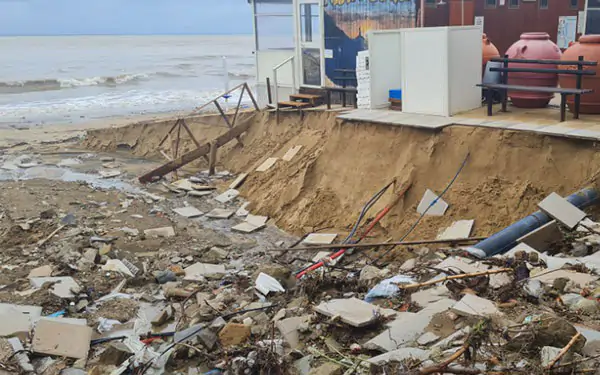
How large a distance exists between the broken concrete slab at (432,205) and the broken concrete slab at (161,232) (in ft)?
14.3

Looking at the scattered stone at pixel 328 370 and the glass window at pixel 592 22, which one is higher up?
the glass window at pixel 592 22

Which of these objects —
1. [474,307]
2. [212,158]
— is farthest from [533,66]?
[212,158]

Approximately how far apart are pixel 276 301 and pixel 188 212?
516 cm

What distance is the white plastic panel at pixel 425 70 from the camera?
10883mm

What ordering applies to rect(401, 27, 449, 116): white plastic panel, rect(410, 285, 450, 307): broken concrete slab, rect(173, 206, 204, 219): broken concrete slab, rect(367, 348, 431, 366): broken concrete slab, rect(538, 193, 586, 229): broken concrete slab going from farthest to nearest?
1. rect(173, 206, 204, 219): broken concrete slab
2. rect(401, 27, 449, 116): white plastic panel
3. rect(538, 193, 586, 229): broken concrete slab
4. rect(410, 285, 450, 307): broken concrete slab
5. rect(367, 348, 431, 366): broken concrete slab

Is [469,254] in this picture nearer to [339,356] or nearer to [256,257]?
[339,356]

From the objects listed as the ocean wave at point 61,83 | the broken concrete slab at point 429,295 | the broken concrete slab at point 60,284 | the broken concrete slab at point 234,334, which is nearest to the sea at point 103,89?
the ocean wave at point 61,83

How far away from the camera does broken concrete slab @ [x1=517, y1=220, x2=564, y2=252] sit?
738 cm

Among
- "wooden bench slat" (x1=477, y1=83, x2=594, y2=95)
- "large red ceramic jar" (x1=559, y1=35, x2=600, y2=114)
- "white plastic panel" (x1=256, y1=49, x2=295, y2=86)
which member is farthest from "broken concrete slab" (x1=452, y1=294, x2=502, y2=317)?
"white plastic panel" (x1=256, y1=49, x2=295, y2=86)

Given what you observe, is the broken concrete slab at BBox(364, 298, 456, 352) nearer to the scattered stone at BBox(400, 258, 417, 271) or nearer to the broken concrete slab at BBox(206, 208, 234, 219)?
the scattered stone at BBox(400, 258, 417, 271)

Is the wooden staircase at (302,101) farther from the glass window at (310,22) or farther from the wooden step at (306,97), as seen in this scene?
the glass window at (310,22)

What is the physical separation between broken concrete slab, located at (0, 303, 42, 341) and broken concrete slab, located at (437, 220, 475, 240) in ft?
18.2

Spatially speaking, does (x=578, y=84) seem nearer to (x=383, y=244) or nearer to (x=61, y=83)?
(x=383, y=244)

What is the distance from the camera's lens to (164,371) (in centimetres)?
591
